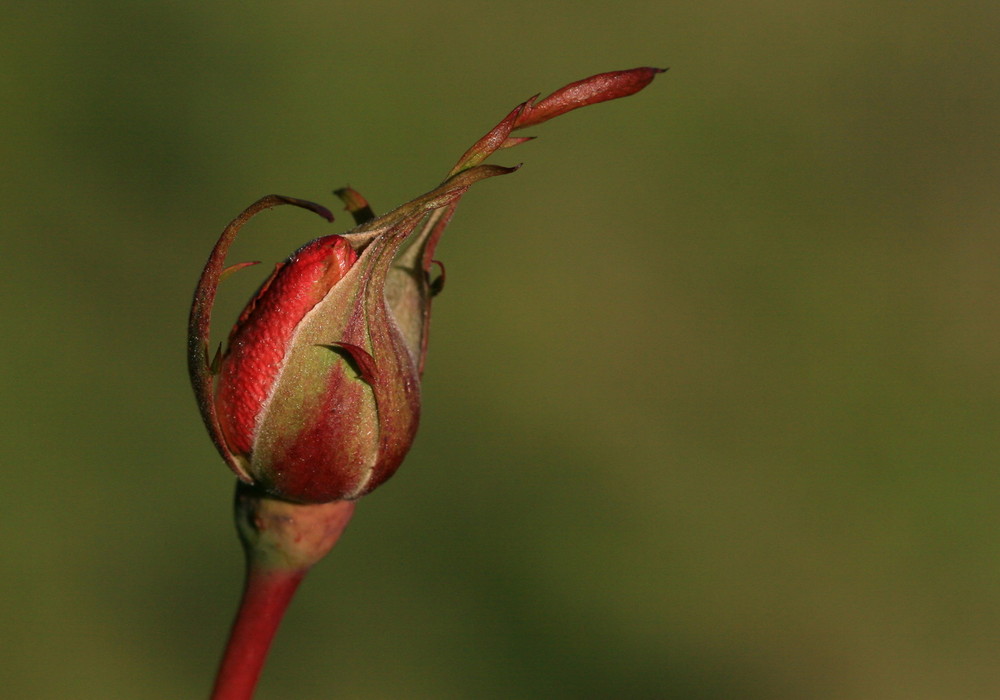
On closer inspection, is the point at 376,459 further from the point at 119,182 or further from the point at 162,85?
the point at 162,85

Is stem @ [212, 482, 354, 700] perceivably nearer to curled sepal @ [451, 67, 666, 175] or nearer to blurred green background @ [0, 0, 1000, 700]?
curled sepal @ [451, 67, 666, 175]

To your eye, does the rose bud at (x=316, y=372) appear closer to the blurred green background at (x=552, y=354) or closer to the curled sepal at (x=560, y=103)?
the curled sepal at (x=560, y=103)

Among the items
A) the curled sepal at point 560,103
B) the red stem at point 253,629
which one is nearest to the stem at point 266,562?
the red stem at point 253,629

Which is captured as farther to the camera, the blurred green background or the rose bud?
the blurred green background

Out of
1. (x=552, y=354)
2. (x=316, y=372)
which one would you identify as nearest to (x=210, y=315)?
(x=316, y=372)

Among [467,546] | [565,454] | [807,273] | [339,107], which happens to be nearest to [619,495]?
[565,454]

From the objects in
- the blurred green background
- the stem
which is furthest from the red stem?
the blurred green background
